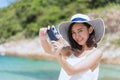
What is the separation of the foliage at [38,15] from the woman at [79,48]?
2658cm

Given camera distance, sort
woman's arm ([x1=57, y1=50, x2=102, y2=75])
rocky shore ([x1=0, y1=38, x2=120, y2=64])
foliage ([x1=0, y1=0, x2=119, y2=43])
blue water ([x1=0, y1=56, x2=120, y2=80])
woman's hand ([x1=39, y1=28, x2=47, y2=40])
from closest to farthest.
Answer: woman's arm ([x1=57, y1=50, x2=102, y2=75]) → woman's hand ([x1=39, y1=28, x2=47, y2=40]) → blue water ([x1=0, y1=56, x2=120, y2=80]) → rocky shore ([x1=0, y1=38, x2=120, y2=64]) → foliage ([x1=0, y1=0, x2=119, y2=43])

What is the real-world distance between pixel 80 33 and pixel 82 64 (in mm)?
177

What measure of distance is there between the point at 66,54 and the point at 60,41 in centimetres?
9

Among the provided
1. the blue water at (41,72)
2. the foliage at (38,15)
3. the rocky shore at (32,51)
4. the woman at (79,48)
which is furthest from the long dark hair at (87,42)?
the foliage at (38,15)

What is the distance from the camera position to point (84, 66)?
1.68 m


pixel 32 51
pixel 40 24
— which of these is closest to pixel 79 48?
pixel 32 51

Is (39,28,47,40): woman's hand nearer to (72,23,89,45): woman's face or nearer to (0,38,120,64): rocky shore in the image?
(72,23,89,45): woman's face

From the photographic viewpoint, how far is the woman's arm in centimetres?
164

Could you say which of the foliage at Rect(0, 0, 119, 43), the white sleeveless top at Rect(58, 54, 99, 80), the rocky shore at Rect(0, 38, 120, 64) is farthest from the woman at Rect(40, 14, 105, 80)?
the foliage at Rect(0, 0, 119, 43)

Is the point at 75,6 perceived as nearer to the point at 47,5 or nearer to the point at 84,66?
the point at 47,5

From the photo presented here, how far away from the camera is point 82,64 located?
168 centimetres

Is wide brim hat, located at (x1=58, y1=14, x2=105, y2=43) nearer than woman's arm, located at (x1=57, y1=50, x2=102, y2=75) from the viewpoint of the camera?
No

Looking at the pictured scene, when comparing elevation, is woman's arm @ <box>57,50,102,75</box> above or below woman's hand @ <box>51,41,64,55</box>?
below

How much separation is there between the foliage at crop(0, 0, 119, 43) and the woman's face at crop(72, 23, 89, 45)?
2663 centimetres
